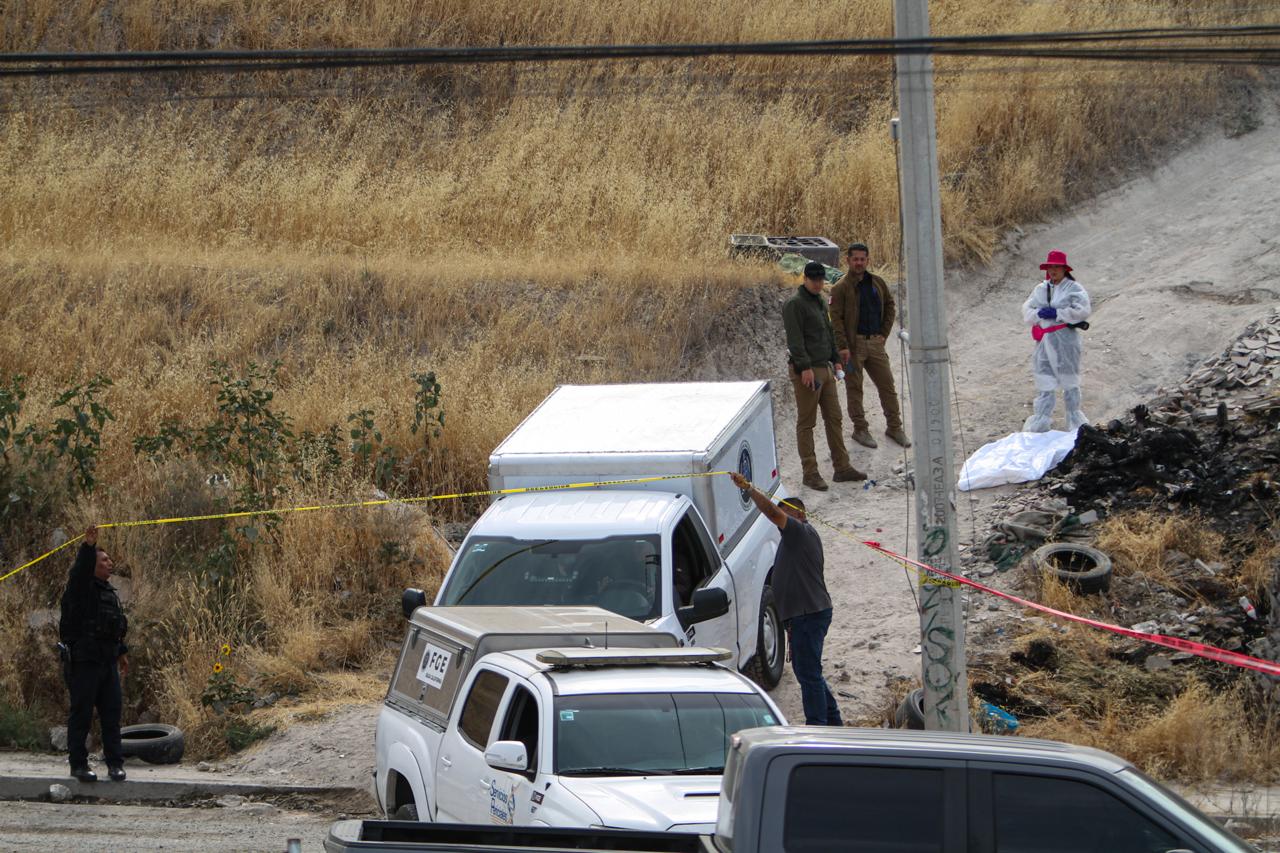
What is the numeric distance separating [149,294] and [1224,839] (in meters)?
18.2

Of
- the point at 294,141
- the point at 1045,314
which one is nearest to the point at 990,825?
the point at 1045,314

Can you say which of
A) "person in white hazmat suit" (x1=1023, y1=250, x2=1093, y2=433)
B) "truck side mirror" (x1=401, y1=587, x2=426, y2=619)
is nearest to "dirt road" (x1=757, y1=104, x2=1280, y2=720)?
"person in white hazmat suit" (x1=1023, y1=250, x2=1093, y2=433)

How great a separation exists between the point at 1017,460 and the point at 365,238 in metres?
12.9

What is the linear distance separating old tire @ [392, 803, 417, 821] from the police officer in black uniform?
3.42 meters

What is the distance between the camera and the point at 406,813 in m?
7.89

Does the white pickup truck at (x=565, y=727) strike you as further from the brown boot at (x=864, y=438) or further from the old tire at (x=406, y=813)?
the brown boot at (x=864, y=438)

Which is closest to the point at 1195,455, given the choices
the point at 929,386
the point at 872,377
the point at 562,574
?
the point at 872,377

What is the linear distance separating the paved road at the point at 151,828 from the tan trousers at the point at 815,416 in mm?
7146

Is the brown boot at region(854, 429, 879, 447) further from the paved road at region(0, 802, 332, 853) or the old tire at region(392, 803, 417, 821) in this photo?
the old tire at region(392, 803, 417, 821)

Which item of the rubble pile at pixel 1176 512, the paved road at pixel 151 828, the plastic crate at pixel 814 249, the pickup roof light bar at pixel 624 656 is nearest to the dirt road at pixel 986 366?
the paved road at pixel 151 828


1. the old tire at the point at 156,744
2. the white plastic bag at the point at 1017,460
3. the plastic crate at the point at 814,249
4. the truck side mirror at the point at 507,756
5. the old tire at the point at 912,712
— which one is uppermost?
the plastic crate at the point at 814,249

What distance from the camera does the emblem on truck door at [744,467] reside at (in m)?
11.5

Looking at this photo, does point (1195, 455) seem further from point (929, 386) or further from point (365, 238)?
point (365, 238)

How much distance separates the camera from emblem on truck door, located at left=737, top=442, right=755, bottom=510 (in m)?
11.5
